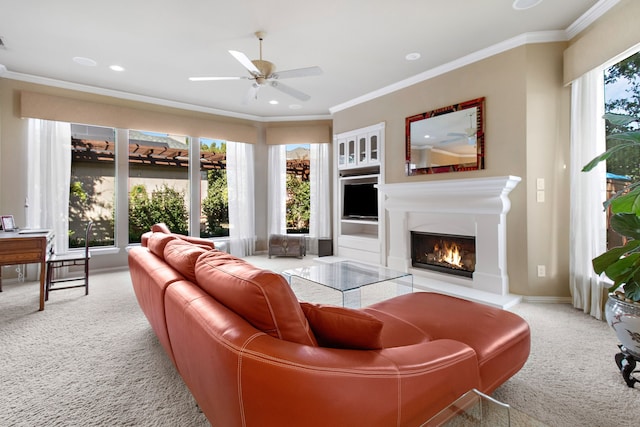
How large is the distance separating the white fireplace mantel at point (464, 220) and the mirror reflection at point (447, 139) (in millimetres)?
350

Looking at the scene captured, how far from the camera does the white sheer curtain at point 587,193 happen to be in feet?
9.36

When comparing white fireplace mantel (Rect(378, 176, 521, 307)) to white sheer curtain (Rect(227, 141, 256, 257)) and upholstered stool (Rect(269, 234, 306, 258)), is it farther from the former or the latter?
white sheer curtain (Rect(227, 141, 256, 257))

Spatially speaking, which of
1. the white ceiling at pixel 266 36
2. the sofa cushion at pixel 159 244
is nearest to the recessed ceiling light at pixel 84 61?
the white ceiling at pixel 266 36

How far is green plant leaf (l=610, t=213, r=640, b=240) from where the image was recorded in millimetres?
1788

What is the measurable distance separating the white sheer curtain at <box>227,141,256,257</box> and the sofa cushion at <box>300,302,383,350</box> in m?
4.91

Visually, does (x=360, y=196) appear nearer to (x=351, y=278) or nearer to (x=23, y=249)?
(x=351, y=278)

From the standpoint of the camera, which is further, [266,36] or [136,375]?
[266,36]

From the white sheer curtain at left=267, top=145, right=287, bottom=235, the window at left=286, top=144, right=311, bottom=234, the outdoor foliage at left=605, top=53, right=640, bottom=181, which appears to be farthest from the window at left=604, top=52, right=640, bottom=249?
the white sheer curtain at left=267, top=145, right=287, bottom=235

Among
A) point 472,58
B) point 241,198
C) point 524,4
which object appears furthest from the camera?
point 241,198

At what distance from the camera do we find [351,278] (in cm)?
289

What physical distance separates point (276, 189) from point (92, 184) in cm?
301

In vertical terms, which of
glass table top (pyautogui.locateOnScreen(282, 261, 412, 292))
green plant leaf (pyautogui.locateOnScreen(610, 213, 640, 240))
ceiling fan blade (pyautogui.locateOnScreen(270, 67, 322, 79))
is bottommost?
glass table top (pyautogui.locateOnScreen(282, 261, 412, 292))

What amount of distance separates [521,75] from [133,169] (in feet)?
18.2

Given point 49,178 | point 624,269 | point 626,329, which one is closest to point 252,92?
point 49,178
